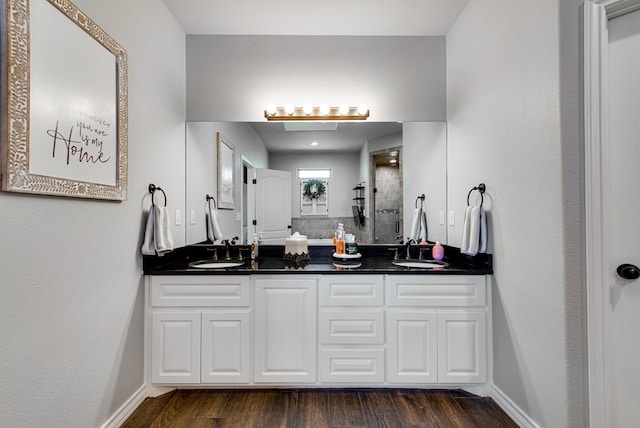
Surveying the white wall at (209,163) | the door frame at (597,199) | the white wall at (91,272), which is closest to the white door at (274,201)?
the white wall at (209,163)

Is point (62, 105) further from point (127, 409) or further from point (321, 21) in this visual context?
point (321, 21)

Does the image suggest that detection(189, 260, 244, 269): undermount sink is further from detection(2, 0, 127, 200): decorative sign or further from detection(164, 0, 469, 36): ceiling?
detection(164, 0, 469, 36): ceiling

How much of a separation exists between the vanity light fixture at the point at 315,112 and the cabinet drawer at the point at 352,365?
178 centimetres

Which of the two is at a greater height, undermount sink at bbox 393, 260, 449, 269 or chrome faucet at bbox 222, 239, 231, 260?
chrome faucet at bbox 222, 239, 231, 260

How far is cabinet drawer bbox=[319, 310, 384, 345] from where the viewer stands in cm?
198

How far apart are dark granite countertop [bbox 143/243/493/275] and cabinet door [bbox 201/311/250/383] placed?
0.99ft

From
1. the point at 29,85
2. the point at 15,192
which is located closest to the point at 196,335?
the point at 15,192

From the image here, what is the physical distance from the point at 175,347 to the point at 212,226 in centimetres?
97

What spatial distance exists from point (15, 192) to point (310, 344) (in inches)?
64.9

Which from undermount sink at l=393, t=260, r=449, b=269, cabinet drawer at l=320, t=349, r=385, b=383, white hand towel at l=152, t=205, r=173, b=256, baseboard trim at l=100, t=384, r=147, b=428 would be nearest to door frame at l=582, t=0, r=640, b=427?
undermount sink at l=393, t=260, r=449, b=269

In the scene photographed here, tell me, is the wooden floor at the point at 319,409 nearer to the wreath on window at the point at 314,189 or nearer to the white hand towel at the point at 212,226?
the white hand towel at the point at 212,226

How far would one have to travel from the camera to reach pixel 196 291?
1982mm

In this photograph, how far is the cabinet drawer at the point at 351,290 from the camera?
1997mm

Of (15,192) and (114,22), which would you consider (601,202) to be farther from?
(114,22)
